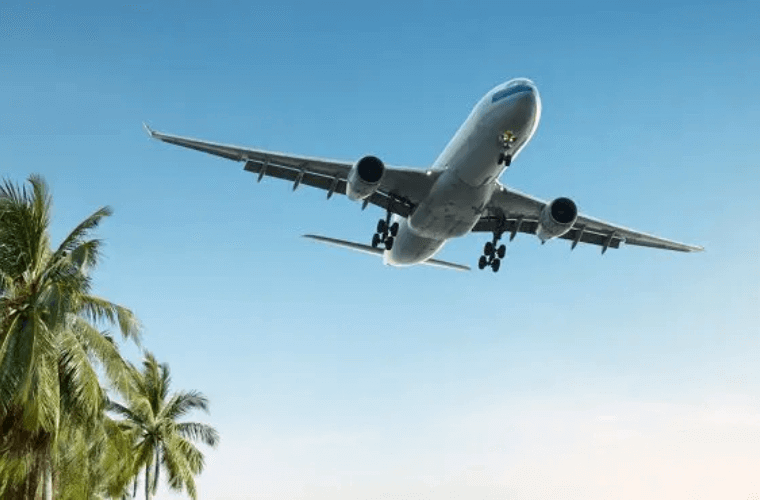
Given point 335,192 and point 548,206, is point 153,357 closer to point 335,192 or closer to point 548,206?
point 335,192

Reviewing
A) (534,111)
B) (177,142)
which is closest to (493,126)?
(534,111)

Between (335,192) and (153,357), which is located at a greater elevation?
(335,192)

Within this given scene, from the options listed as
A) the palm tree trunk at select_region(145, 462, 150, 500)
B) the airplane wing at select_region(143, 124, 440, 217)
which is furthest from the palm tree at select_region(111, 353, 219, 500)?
the airplane wing at select_region(143, 124, 440, 217)

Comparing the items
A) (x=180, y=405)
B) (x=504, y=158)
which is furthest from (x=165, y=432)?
(x=504, y=158)

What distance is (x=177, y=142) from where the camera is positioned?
27.4 m

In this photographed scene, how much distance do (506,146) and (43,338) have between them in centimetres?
1444

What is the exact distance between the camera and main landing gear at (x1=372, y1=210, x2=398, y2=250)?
3129 cm

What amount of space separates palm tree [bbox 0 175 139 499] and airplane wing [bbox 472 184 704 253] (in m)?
16.6

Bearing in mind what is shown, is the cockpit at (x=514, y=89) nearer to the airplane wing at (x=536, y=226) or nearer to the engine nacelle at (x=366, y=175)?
the engine nacelle at (x=366, y=175)

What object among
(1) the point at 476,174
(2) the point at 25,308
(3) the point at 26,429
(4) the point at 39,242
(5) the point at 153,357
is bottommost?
(3) the point at 26,429

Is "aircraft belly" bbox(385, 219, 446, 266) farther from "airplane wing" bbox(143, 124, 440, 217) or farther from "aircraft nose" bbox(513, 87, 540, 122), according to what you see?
"aircraft nose" bbox(513, 87, 540, 122)

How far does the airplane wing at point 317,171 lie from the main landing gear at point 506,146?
3.33m

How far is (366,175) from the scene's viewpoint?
26.2m

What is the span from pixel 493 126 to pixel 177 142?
1073cm
